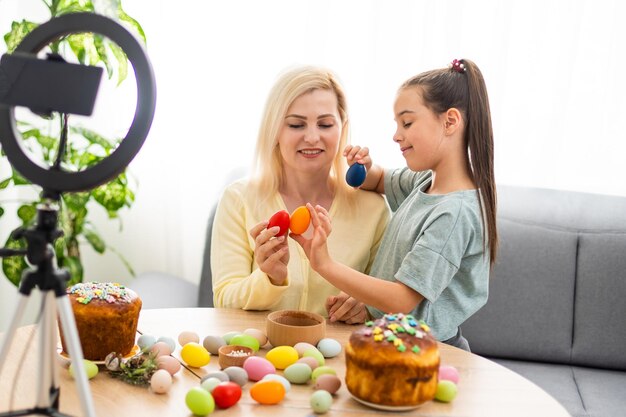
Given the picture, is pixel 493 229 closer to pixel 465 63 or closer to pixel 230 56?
pixel 465 63

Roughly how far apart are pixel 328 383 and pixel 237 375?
0.15 m

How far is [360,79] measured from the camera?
8.87 feet

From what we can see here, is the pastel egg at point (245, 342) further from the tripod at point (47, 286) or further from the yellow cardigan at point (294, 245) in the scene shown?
the tripod at point (47, 286)

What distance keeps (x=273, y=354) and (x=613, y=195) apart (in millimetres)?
1692

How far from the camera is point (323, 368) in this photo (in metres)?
1.23

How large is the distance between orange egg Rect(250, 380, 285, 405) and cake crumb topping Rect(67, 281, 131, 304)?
281 millimetres

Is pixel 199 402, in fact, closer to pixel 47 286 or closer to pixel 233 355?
pixel 233 355

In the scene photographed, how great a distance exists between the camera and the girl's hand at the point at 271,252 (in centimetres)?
155

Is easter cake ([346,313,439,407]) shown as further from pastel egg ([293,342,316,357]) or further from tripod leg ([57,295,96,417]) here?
tripod leg ([57,295,96,417])

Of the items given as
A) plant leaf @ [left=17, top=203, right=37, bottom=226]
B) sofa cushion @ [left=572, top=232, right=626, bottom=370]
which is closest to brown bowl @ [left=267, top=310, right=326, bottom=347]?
sofa cushion @ [left=572, top=232, right=626, bottom=370]

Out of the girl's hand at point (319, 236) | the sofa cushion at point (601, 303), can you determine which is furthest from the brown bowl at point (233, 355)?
the sofa cushion at point (601, 303)

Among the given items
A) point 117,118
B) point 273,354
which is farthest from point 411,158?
point 117,118

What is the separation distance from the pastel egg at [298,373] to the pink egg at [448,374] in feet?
0.73

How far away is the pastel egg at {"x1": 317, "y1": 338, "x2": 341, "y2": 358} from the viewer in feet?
4.44
